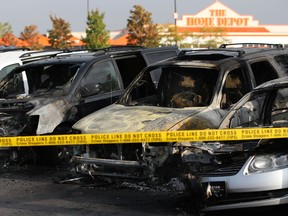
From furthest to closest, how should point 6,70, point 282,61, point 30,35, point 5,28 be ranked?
point 5,28 → point 30,35 → point 6,70 → point 282,61

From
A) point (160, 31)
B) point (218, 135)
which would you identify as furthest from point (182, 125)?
point (160, 31)

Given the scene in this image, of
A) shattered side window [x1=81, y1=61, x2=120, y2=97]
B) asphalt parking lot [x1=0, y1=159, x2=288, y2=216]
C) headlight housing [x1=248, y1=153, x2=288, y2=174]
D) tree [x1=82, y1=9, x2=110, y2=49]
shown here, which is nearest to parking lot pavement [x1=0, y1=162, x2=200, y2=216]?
asphalt parking lot [x1=0, y1=159, x2=288, y2=216]

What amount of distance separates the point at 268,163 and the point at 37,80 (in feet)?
17.5

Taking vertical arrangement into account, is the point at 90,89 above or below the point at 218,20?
above

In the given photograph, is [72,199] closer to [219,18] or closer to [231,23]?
[219,18]

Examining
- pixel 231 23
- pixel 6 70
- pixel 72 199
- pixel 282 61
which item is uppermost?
pixel 282 61

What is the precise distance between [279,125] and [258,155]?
778 mm

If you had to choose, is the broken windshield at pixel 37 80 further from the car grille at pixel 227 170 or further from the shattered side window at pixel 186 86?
the car grille at pixel 227 170

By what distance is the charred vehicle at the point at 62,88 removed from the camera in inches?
300

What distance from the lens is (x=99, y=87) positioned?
27.5 ft

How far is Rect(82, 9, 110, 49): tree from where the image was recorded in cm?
3950

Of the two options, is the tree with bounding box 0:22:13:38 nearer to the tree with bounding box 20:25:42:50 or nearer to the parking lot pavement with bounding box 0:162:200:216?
the tree with bounding box 20:25:42:50

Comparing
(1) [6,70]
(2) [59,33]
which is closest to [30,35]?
(2) [59,33]

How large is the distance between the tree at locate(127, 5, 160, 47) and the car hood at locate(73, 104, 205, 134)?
1389 inches
